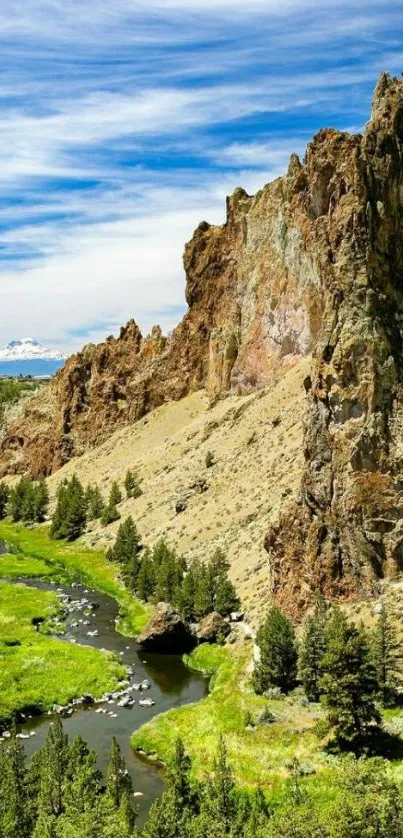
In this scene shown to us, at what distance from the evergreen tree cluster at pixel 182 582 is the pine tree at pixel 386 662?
2078 cm

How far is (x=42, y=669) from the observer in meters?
58.6

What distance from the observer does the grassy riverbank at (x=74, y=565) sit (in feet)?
244

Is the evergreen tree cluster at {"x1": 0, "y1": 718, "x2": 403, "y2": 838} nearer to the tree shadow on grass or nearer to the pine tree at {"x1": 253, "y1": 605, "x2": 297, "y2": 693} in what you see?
the tree shadow on grass

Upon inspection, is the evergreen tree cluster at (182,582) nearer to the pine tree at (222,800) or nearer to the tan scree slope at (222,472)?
the tan scree slope at (222,472)

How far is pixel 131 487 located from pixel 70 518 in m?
10.2

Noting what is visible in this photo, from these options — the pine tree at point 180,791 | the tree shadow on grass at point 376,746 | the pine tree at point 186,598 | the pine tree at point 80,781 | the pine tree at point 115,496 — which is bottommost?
the tree shadow on grass at point 376,746

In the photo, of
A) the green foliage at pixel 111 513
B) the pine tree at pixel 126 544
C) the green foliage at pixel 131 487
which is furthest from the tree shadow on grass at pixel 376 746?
the green foliage at pixel 131 487

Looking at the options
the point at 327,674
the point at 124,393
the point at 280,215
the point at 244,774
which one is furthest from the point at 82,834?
the point at 124,393

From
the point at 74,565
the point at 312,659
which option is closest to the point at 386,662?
the point at 312,659

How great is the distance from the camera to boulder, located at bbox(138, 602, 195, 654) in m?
62.9

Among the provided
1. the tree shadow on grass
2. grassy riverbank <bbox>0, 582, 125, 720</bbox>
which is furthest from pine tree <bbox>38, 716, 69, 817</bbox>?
grassy riverbank <bbox>0, 582, 125, 720</bbox>

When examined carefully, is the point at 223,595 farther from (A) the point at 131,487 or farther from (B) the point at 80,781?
(A) the point at 131,487

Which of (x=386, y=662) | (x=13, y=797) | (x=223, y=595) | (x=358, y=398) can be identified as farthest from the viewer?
(x=223, y=595)

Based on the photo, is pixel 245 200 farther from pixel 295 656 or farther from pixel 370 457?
pixel 295 656
